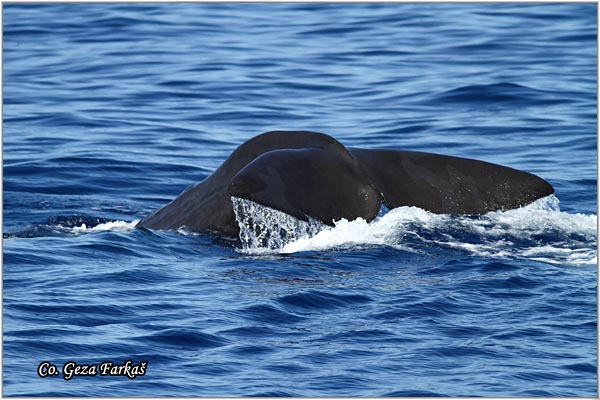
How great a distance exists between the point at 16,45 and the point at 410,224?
16.2 meters

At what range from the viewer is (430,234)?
9.37 m

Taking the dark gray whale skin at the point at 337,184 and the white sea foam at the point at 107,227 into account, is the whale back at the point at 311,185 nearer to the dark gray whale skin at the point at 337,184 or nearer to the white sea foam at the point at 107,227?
the dark gray whale skin at the point at 337,184

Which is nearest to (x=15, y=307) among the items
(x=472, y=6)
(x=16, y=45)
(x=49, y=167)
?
(x=49, y=167)

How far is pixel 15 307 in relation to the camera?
7.86m

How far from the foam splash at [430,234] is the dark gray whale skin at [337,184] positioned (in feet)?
0.46

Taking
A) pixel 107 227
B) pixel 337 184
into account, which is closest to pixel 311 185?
pixel 337 184

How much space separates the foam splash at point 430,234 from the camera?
29.4 feet

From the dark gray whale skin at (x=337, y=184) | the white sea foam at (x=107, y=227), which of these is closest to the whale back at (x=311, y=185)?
the dark gray whale skin at (x=337, y=184)

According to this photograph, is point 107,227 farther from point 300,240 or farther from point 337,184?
point 337,184

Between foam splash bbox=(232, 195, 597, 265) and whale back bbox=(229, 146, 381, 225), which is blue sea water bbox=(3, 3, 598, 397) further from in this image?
whale back bbox=(229, 146, 381, 225)

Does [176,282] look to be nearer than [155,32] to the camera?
Yes

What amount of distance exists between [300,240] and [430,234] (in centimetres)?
105

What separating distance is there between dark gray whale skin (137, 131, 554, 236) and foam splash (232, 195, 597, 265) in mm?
139

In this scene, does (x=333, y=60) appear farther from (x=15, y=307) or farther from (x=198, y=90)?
(x=15, y=307)
